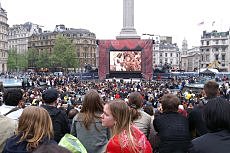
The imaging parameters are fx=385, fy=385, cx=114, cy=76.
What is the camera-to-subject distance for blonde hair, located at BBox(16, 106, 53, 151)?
3.58 m

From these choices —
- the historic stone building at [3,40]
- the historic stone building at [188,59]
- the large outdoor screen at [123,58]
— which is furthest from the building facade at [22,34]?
the large outdoor screen at [123,58]

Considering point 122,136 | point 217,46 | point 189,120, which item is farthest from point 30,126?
point 217,46

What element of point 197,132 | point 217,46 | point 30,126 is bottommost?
point 197,132

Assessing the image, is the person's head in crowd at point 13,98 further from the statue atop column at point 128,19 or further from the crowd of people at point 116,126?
the statue atop column at point 128,19

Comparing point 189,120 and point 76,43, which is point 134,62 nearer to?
point 189,120

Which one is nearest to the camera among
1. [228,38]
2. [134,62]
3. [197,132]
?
[197,132]

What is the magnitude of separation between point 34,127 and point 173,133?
7.78ft

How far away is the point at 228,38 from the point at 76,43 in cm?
4956

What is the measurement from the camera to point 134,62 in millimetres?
60750

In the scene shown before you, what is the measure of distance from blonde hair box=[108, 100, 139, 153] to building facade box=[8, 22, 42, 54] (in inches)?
5962

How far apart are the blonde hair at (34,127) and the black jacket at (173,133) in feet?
7.13

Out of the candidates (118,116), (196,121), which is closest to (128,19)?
(196,121)

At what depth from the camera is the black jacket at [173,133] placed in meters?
5.37

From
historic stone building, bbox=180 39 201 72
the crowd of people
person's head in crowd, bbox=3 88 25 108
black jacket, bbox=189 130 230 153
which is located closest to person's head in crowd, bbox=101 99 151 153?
the crowd of people
